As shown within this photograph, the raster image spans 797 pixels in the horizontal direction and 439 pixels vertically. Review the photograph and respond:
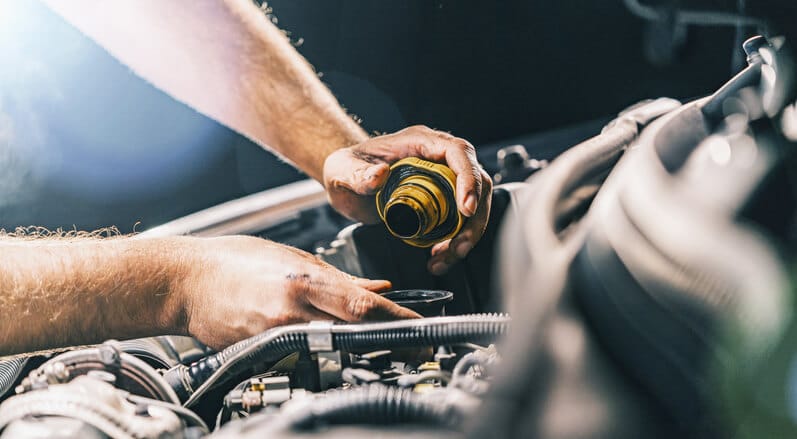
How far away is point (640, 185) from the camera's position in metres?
0.59

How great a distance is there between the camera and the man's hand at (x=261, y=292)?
76 cm

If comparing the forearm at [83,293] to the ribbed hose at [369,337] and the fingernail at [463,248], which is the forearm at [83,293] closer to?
the ribbed hose at [369,337]

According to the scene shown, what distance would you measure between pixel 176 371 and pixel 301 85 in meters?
0.97

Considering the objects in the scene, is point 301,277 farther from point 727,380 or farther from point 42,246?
point 727,380

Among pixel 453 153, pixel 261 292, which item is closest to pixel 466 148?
pixel 453 153

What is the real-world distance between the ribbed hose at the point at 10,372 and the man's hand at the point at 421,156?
54cm

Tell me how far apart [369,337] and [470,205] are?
375 millimetres

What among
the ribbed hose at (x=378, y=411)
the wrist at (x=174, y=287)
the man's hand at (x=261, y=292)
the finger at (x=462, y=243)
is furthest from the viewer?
the finger at (x=462, y=243)

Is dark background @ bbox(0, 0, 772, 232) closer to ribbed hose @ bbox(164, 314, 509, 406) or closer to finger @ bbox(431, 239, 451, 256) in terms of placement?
finger @ bbox(431, 239, 451, 256)

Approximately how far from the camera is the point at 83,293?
2.81 feet

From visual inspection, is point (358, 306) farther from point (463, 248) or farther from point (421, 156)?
point (421, 156)

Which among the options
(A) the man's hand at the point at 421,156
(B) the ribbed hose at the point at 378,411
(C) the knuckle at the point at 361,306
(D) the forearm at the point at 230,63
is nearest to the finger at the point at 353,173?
(A) the man's hand at the point at 421,156

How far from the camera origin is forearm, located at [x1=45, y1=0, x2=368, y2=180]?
1.53m

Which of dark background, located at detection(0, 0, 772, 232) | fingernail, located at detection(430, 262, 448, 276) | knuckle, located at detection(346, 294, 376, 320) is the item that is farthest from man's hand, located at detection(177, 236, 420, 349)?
dark background, located at detection(0, 0, 772, 232)
